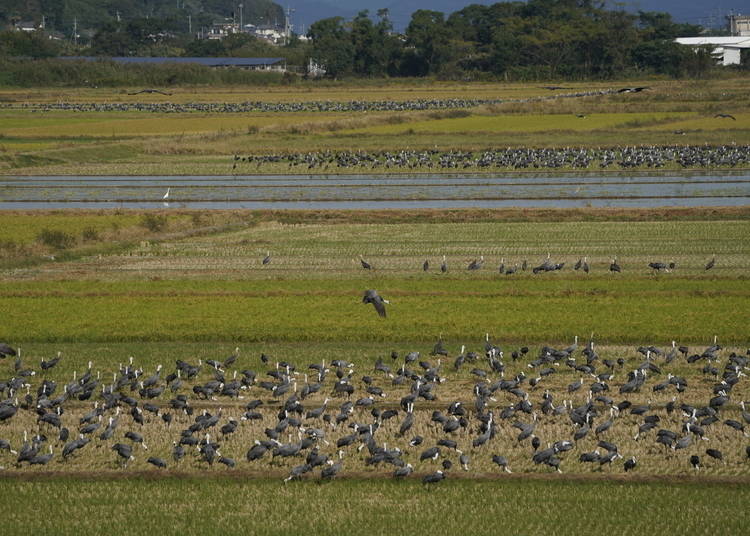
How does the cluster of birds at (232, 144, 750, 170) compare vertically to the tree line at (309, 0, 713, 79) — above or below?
below

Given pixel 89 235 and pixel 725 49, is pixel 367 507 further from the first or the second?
pixel 725 49

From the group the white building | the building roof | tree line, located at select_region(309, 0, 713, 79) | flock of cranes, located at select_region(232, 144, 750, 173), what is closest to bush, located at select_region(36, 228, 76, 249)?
flock of cranes, located at select_region(232, 144, 750, 173)

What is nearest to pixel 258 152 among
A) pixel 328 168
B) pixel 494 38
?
pixel 328 168

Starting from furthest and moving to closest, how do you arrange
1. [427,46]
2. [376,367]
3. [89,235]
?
[427,46] → [89,235] → [376,367]

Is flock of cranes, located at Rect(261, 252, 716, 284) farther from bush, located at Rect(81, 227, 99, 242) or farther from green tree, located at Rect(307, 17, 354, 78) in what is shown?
green tree, located at Rect(307, 17, 354, 78)

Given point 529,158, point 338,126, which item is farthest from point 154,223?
point 338,126
